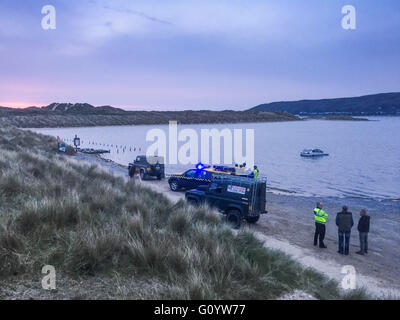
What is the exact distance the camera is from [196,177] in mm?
22969

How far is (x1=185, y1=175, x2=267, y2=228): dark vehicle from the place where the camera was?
14.8 metres

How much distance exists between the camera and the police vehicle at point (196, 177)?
22.1 meters

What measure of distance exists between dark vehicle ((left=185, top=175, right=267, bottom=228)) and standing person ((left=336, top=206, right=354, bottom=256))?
10.7 ft

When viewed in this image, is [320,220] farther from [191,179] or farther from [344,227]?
[191,179]

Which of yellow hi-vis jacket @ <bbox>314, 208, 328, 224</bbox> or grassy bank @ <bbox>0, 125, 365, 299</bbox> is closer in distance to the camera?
grassy bank @ <bbox>0, 125, 365, 299</bbox>

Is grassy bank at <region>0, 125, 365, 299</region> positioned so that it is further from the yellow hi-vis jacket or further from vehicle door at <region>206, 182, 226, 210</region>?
vehicle door at <region>206, 182, 226, 210</region>

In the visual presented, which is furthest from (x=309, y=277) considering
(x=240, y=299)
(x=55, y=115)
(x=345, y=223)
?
(x=55, y=115)

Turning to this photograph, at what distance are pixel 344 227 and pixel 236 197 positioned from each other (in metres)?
4.30

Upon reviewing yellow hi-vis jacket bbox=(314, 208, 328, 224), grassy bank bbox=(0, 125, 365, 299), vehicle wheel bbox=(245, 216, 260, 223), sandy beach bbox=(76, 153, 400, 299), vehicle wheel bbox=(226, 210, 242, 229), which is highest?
grassy bank bbox=(0, 125, 365, 299)

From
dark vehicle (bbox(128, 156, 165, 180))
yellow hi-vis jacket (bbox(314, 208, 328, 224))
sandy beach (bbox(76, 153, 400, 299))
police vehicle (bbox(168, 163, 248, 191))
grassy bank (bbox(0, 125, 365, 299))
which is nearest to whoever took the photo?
grassy bank (bbox(0, 125, 365, 299))

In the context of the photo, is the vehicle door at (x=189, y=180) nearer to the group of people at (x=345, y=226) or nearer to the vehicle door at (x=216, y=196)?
the vehicle door at (x=216, y=196)

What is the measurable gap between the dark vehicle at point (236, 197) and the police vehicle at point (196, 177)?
5.73 m

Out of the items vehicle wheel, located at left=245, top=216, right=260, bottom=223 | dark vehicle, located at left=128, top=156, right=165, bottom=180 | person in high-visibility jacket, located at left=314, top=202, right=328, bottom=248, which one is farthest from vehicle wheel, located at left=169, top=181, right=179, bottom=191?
person in high-visibility jacket, located at left=314, top=202, right=328, bottom=248

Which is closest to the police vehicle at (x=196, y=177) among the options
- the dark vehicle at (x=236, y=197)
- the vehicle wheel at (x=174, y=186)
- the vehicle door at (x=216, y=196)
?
the vehicle wheel at (x=174, y=186)
